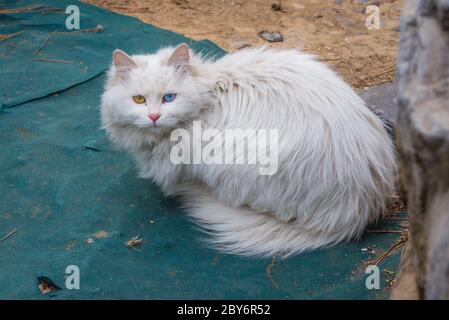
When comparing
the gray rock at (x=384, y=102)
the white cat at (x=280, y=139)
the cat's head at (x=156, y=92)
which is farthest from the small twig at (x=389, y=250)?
the cat's head at (x=156, y=92)

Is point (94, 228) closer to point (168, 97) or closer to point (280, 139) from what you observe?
point (168, 97)

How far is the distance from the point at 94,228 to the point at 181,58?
0.96 meters

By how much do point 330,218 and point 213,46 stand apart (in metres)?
2.41

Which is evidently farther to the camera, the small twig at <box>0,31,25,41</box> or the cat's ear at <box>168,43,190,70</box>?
the small twig at <box>0,31,25,41</box>

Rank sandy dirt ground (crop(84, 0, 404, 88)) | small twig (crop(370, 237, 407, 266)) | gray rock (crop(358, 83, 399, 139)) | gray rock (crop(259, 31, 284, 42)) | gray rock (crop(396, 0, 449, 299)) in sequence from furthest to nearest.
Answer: gray rock (crop(259, 31, 284, 42)) → sandy dirt ground (crop(84, 0, 404, 88)) → gray rock (crop(358, 83, 399, 139)) → small twig (crop(370, 237, 407, 266)) → gray rock (crop(396, 0, 449, 299))

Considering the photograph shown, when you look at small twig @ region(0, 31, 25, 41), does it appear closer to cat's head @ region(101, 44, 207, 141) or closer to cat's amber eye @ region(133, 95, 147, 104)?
cat's head @ region(101, 44, 207, 141)

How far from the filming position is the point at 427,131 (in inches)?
63.8

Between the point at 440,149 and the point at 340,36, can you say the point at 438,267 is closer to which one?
the point at 440,149

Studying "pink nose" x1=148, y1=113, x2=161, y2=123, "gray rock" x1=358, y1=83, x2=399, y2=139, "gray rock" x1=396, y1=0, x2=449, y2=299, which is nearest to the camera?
"gray rock" x1=396, y1=0, x2=449, y2=299

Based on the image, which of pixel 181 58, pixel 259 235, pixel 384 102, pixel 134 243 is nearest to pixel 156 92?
pixel 181 58

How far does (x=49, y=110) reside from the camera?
414cm

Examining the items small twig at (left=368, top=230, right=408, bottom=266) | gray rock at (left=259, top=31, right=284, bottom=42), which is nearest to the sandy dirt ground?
gray rock at (left=259, top=31, right=284, bottom=42)

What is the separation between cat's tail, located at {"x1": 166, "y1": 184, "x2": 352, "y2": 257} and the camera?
2910 mm

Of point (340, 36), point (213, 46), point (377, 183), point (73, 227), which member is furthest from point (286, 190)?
point (340, 36)
